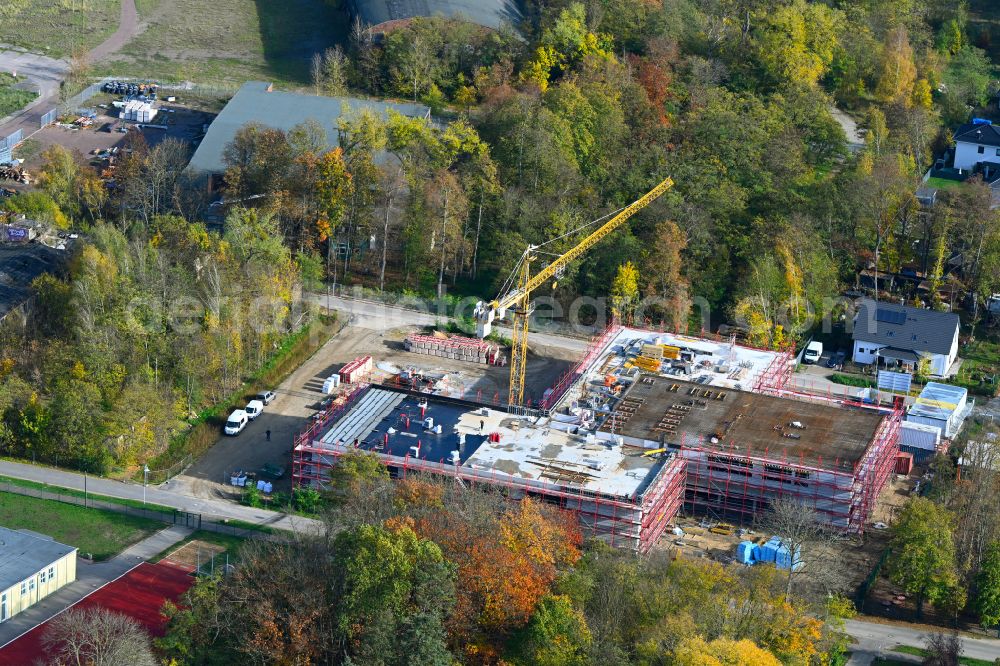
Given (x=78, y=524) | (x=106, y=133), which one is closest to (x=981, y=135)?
(x=106, y=133)

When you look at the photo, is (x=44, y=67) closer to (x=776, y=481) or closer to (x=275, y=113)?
(x=275, y=113)

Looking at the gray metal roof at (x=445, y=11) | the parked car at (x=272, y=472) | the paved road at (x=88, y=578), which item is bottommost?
the paved road at (x=88, y=578)

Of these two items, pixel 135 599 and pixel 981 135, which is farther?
pixel 981 135

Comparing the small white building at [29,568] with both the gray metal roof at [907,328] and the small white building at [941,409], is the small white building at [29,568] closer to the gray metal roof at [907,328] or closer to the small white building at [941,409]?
the small white building at [941,409]

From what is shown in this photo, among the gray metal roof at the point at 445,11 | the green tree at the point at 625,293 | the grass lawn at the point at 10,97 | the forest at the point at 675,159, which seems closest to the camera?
the green tree at the point at 625,293

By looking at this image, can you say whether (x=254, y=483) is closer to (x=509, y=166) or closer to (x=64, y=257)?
(x=64, y=257)

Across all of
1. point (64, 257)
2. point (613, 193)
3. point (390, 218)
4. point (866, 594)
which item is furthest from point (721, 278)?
point (64, 257)

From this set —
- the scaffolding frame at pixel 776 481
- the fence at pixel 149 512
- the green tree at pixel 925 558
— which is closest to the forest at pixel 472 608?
Answer: the green tree at pixel 925 558
